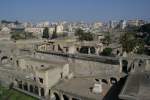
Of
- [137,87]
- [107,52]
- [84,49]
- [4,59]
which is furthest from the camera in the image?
[84,49]

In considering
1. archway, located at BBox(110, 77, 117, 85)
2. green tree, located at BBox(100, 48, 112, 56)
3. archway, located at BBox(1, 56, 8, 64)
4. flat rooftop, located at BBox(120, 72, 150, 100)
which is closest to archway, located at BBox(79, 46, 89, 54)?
green tree, located at BBox(100, 48, 112, 56)

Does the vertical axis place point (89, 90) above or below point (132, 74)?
below

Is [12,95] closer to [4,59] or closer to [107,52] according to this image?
[4,59]

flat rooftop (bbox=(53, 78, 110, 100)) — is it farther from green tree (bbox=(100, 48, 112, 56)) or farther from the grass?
green tree (bbox=(100, 48, 112, 56))

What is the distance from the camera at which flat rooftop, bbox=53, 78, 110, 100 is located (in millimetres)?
19328

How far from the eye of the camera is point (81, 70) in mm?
26641

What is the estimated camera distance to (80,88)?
21500 millimetres

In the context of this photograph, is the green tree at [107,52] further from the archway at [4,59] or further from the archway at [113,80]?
the archway at [4,59]

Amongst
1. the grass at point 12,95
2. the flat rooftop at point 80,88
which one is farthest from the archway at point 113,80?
the grass at point 12,95

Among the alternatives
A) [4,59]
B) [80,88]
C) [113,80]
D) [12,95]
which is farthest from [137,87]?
[4,59]

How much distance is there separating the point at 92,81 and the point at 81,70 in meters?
3.46

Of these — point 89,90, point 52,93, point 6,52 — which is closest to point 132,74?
point 89,90

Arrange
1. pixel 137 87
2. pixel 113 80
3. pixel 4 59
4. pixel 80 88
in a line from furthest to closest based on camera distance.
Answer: pixel 4 59 < pixel 113 80 < pixel 80 88 < pixel 137 87

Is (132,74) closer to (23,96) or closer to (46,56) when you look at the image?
(23,96)
